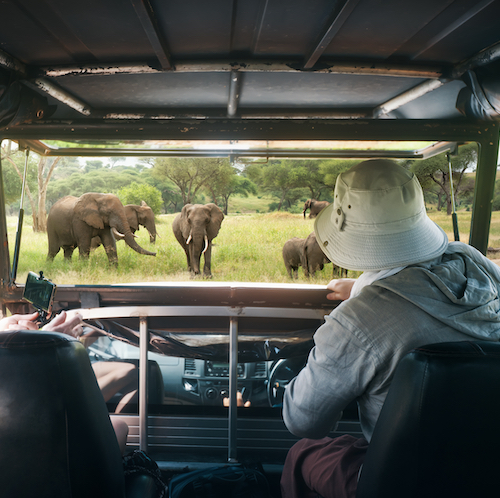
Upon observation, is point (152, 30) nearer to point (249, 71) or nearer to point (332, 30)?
point (249, 71)

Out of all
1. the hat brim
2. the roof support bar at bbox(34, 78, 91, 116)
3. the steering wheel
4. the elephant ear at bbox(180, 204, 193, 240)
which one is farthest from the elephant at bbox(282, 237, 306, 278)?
the roof support bar at bbox(34, 78, 91, 116)

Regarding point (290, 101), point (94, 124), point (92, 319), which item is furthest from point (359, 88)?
point (92, 319)

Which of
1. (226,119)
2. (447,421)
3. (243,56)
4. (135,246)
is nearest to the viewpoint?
(447,421)

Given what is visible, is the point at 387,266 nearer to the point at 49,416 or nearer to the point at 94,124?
the point at 49,416

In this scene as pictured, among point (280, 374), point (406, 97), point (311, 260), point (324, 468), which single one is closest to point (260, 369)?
→ point (280, 374)

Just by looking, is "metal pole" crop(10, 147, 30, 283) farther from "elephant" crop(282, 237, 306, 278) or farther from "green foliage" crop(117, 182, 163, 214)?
"elephant" crop(282, 237, 306, 278)

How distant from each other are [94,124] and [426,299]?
1.89m

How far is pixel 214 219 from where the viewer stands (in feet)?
8.65

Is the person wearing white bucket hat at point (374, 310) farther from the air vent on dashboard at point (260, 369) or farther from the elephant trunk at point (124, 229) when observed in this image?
the elephant trunk at point (124, 229)

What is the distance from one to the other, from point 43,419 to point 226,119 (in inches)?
66.2

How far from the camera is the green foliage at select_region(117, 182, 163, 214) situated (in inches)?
104

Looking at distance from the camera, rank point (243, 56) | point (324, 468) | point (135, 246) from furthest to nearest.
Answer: point (135, 246), point (243, 56), point (324, 468)

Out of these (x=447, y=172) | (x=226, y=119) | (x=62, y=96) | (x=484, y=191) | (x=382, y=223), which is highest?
(x=62, y=96)

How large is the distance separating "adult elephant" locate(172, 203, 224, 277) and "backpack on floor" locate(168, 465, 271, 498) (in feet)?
4.08
